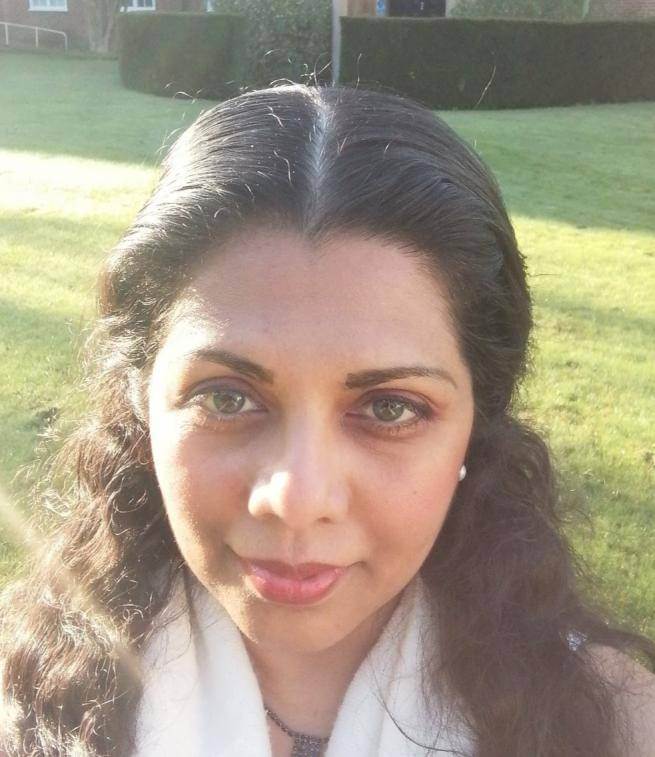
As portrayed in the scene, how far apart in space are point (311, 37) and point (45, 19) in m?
18.1

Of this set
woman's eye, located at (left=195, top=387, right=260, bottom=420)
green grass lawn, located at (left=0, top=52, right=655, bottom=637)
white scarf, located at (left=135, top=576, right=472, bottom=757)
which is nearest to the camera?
woman's eye, located at (left=195, top=387, right=260, bottom=420)

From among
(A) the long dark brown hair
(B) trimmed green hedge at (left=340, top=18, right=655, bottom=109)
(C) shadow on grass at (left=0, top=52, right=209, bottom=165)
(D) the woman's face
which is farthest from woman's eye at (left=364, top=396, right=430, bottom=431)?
(B) trimmed green hedge at (left=340, top=18, right=655, bottom=109)

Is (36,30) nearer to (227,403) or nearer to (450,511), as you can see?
(450,511)

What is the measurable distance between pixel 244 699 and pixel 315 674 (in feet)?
0.47

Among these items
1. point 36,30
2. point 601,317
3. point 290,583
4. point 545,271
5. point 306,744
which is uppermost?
point 290,583

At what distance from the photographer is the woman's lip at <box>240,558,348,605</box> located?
4.55 feet

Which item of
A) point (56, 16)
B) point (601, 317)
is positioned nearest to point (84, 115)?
point (601, 317)

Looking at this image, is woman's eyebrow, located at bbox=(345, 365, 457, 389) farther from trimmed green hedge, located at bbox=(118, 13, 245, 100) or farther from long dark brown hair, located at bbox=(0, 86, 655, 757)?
trimmed green hedge, located at bbox=(118, 13, 245, 100)

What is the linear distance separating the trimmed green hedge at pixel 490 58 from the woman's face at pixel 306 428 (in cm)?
1320

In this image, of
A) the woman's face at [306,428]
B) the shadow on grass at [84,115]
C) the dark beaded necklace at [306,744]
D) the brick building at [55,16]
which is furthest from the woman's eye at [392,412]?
the brick building at [55,16]

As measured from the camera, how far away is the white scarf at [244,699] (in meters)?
1.61

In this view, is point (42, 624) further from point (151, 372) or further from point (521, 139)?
point (521, 139)

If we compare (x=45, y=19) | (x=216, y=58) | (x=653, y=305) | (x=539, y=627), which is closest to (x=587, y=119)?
(x=216, y=58)

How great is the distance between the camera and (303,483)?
4.38ft
